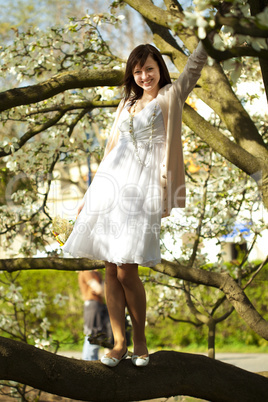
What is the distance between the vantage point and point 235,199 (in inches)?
228

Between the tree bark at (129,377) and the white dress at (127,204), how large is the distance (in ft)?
1.78

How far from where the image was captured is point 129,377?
269 centimetres

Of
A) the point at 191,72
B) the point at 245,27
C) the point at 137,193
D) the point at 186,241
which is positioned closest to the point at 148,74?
the point at 191,72

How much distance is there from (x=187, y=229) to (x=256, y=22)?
3932 mm

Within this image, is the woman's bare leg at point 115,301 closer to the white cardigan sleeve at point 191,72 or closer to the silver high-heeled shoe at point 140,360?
the silver high-heeled shoe at point 140,360

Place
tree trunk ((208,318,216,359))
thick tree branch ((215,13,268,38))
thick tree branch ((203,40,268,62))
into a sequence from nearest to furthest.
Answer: thick tree branch ((215,13,268,38)) → thick tree branch ((203,40,268,62)) → tree trunk ((208,318,216,359))

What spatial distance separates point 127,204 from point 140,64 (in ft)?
2.63

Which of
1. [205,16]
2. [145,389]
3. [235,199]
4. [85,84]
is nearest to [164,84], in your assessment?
[85,84]

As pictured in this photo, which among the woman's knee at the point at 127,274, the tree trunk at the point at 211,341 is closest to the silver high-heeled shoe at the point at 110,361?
the woman's knee at the point at 127,274

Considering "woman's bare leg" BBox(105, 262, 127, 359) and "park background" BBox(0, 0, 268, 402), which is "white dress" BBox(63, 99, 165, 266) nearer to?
"woman's bare leg" BBox(105, 262, 127, 359)

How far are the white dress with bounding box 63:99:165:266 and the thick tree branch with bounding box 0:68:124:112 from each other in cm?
43

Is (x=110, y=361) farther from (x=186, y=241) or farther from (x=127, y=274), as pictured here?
(x=186, y=241)

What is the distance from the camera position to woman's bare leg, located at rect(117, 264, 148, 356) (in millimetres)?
2830

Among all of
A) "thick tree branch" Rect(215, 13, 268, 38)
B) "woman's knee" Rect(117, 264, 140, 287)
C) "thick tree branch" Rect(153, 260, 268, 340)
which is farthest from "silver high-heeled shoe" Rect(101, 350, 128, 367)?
"thick tree branch" Rect(215, 13, 268, 38)
